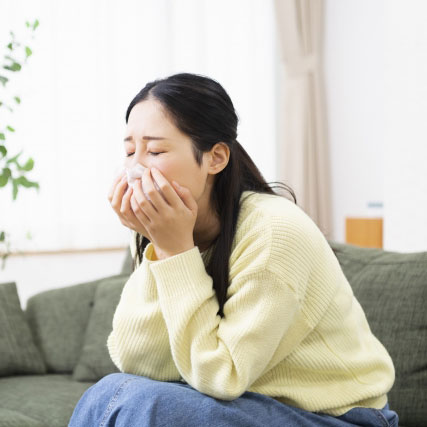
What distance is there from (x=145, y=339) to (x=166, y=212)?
27 centimetres

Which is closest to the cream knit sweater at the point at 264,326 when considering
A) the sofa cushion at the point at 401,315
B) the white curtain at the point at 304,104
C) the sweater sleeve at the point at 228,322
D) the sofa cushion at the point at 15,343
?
the sweater sleeve at the point at 228,322

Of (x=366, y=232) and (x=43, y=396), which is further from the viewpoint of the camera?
(x=366, y=232)

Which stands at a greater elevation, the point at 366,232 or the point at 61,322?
the point at 366,232

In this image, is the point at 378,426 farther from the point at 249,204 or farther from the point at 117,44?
the point at 117,44

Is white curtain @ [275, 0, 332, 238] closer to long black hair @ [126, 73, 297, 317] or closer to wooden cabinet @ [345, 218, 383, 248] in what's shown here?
wooden cabinet @ [345, 218, 383, 248]

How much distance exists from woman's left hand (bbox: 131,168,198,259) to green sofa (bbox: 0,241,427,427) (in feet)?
2.39

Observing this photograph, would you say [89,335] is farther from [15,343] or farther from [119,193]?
[119,193]

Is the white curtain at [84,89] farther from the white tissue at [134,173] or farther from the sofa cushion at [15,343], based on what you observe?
the white tissue at [134,173]

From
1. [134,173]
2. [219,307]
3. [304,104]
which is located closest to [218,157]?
[134,173]

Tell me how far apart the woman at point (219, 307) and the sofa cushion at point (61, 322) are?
1.11 metres

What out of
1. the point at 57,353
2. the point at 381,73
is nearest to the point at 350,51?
the point at 381,73

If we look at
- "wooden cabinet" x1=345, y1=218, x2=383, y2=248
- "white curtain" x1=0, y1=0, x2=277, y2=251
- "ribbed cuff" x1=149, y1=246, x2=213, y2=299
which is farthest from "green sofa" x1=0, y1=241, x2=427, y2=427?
"wooden cabinet" x1=345, y1=218, x2=383, y2=248

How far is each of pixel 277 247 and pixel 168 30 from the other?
9.44 ft

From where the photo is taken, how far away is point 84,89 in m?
3.73
